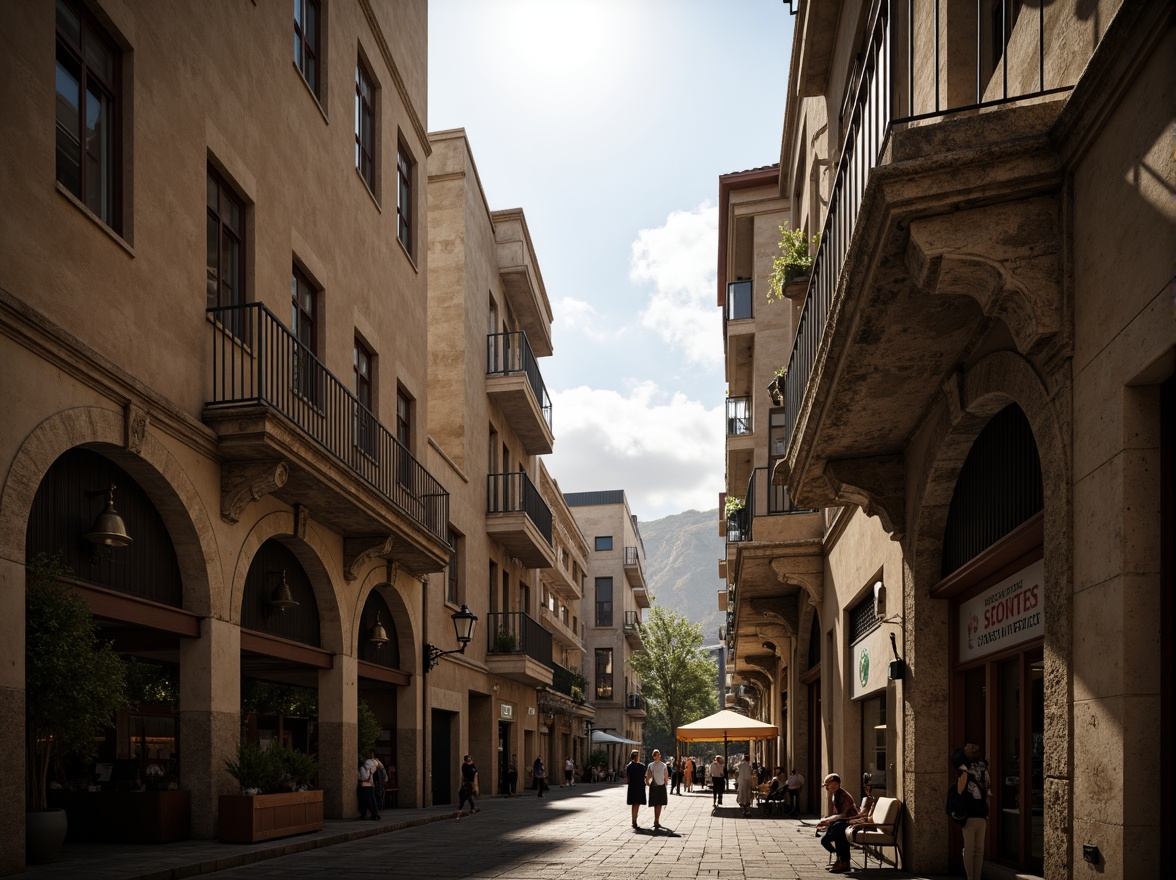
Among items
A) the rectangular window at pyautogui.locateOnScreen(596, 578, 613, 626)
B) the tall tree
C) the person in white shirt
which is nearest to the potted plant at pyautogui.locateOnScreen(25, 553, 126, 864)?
the person in white shirt

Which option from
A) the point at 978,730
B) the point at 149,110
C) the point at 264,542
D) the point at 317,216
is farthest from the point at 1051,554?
the point at 317,216

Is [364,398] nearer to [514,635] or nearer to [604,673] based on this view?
[514,635]

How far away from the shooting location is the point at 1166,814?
6.07m

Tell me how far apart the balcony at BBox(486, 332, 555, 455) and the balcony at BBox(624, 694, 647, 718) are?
43.4 meters

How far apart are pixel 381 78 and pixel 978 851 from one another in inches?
745

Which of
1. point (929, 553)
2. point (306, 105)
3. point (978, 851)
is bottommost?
point (978, 851)

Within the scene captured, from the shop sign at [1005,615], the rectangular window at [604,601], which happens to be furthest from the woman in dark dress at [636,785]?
the rectangular window at [604,601]

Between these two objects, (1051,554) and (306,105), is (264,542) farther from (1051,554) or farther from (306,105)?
(1051,554)

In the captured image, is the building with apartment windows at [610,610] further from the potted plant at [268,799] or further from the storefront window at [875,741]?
the potted plant at [268,799]

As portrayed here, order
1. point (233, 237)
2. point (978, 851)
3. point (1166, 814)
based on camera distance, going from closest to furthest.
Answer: point (1166, 814), point (978, 851), point (233, 237)

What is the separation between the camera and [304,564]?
61.7ft

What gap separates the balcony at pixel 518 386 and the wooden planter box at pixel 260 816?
1871cm

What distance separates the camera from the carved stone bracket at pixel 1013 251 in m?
7.23

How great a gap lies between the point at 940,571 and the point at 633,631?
68.1m
